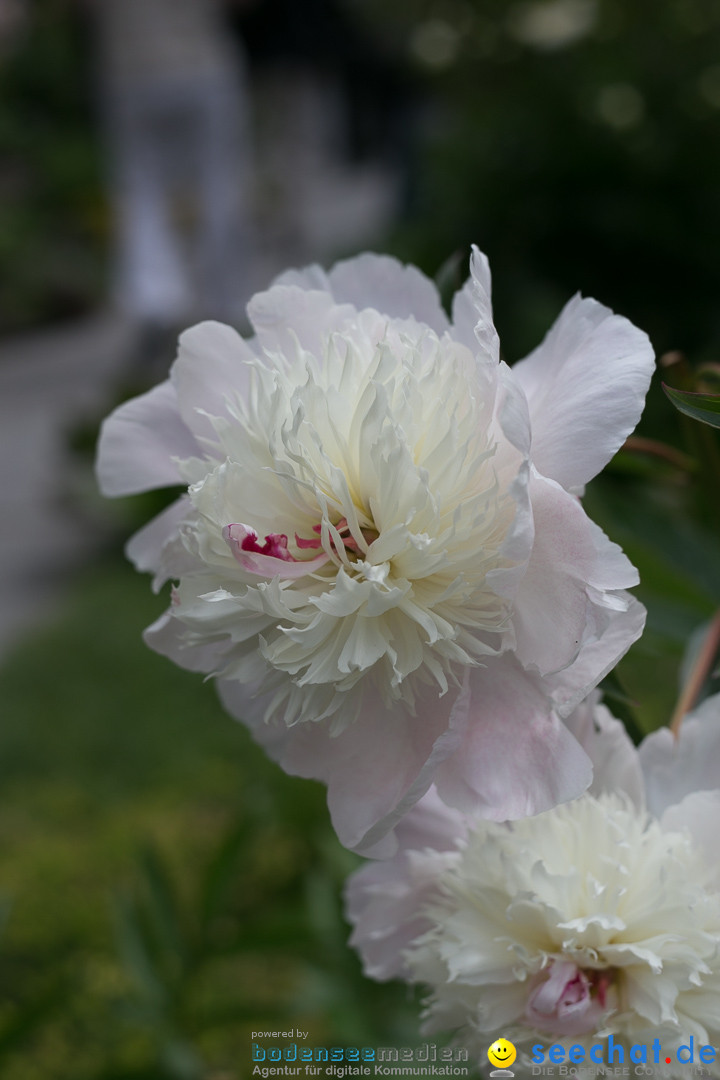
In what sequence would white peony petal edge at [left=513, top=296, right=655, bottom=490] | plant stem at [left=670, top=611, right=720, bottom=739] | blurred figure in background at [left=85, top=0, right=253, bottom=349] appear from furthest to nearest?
blurred figure in background at [left=85, top=0, right=253, bottom=349], plant stem at [left=670, top=611, right=720, bottom=739], white peony petal edge at [left=513, top=296, right=655, bottom=490]

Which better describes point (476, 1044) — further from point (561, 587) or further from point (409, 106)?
point (409, 106)

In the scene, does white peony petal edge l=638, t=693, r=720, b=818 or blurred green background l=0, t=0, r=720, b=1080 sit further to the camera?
blurred green background l=0, t=0, r=720, b=1080

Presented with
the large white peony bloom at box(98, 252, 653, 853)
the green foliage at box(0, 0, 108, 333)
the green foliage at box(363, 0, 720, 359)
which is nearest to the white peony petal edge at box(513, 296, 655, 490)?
the large white peony bloom at box(98, 252, 653, 853)

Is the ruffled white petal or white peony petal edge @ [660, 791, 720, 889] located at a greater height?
the ruffled white petal

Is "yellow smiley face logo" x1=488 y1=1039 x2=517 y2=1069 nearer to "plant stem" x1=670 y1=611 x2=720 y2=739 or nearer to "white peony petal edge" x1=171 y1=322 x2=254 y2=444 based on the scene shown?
"plant stem" x1=670 y1=611 x2=720 y2=739

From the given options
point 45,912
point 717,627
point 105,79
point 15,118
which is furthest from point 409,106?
point 717,627

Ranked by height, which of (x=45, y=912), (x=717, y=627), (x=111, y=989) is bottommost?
(x=45, y=912)
